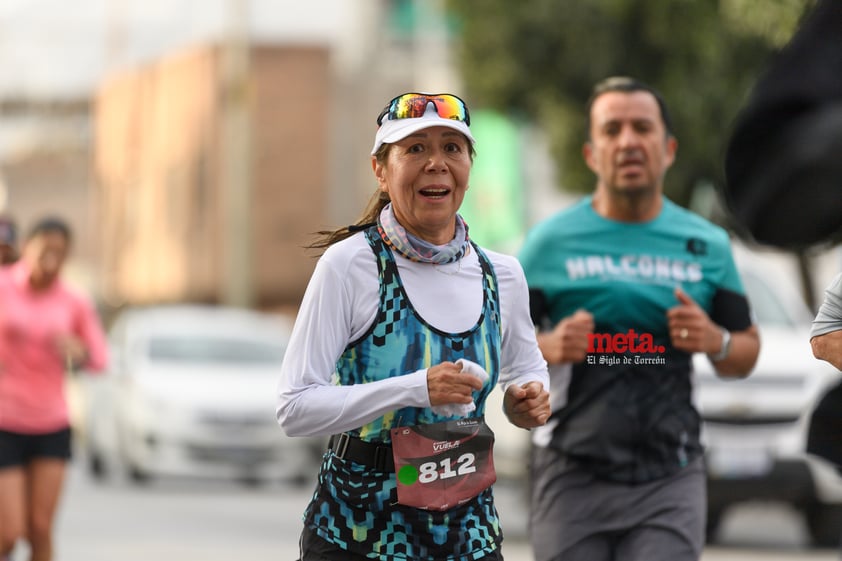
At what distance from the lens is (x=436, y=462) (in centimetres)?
448

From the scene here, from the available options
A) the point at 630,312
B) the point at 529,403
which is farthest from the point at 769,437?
the point at 529,403

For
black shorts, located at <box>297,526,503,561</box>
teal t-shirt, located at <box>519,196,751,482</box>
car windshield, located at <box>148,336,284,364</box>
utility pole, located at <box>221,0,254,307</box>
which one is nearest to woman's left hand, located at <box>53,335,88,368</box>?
teal t-shirt, located at <box>519,196,751,482</box>

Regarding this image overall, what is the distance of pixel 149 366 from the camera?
20359mm

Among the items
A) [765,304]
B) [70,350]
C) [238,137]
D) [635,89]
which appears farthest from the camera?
[238,137]

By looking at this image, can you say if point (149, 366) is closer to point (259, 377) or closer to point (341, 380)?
point (259, 377)

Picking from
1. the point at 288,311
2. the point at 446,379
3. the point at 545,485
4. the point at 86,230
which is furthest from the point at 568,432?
the point at 86,230

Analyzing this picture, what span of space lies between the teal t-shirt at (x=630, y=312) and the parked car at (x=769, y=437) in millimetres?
6549

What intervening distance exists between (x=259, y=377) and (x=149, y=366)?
1.17 metres

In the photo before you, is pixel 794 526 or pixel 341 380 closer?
pixel 341 380

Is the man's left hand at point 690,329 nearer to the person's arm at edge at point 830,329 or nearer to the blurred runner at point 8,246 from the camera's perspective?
the person's arm at edge at point 830,329

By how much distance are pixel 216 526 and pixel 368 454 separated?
1091 centimetres

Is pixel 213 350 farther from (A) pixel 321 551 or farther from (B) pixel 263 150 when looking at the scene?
(B) pixel 263 150

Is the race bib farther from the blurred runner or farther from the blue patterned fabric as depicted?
the blurred runner

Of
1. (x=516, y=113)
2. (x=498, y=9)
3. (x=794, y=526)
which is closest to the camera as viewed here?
(x=794, y=526)
